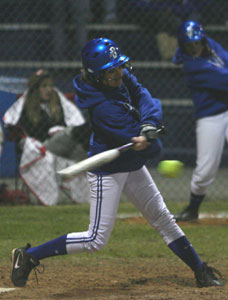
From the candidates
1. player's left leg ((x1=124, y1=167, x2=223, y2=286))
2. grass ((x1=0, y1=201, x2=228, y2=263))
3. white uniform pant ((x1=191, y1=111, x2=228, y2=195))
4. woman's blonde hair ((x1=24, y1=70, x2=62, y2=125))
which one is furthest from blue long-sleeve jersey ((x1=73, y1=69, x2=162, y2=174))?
woman's blonde hair ((x1=24, y1=70, x2=62, y2=125))

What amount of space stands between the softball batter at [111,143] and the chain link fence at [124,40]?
214 inches

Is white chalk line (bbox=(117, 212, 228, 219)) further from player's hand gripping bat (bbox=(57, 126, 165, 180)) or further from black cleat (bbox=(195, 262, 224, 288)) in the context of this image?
player's hand gripping bat (bbox=(57, 126, 165, 180))

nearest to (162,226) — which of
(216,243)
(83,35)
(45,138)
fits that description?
(216,243)

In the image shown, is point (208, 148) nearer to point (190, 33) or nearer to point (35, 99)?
point (190, 33)

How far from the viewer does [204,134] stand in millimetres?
7363

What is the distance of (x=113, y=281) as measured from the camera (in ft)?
16.8

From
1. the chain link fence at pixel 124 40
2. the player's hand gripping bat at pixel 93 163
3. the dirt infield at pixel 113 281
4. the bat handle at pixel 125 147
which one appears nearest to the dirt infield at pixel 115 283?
the dirt infield at pixel 113 281

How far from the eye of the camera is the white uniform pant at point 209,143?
7.34 meters

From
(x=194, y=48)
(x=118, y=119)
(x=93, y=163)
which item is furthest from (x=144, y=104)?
(x=194, y=48)

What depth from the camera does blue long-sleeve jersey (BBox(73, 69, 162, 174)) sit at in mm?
4590

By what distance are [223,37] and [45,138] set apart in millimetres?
4337

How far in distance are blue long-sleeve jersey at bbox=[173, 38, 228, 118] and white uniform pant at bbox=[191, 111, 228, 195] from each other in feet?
0.27

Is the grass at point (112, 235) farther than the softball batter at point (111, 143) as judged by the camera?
Yes

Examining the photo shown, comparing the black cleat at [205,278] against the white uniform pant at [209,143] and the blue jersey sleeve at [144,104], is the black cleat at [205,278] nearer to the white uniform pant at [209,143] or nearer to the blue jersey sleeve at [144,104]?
the blue jersey sleeve at [144,104]
